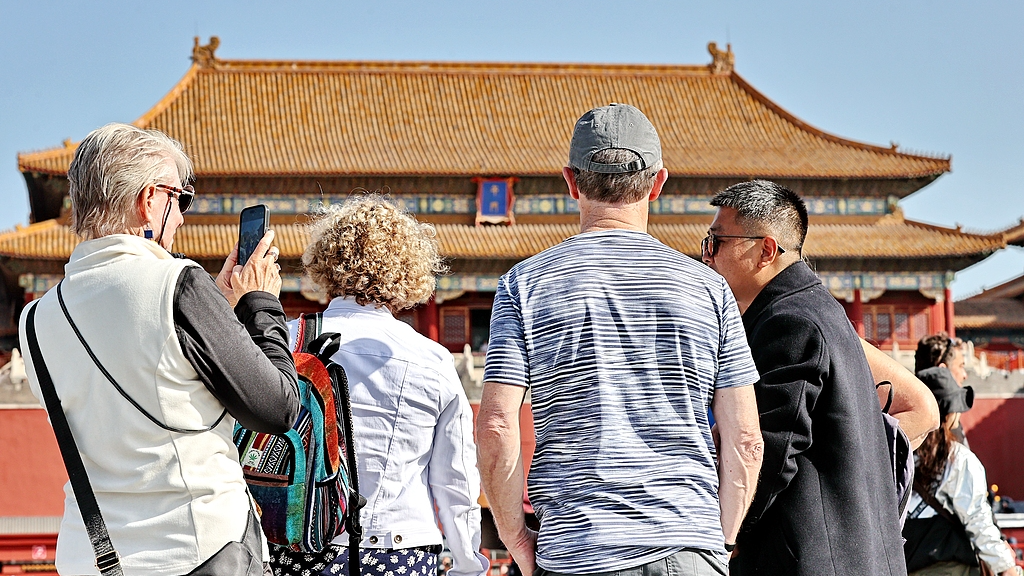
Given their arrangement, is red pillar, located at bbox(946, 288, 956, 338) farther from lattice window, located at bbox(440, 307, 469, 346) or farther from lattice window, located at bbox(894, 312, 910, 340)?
lattice window, located at bbox(440, 307, 469, 346)

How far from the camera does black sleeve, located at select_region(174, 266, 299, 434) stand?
6.74 ft

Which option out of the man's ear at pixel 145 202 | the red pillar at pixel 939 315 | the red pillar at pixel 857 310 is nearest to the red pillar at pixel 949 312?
the red pillar at pixel 939 315

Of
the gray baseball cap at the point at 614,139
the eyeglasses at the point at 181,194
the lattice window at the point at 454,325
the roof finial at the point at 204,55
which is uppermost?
the roof finial at the point at 204,55

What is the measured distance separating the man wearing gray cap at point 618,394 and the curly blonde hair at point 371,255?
1.83 ft

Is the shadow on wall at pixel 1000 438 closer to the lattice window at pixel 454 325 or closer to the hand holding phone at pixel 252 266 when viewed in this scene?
the lattice window at pixel 454 325

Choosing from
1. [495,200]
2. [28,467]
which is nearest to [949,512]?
[28,467]

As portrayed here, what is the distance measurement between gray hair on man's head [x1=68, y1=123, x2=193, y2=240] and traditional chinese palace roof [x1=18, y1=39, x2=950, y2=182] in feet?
54.8

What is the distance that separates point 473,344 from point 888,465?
645 inches

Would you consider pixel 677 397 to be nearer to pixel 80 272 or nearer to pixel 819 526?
pixel 819 526

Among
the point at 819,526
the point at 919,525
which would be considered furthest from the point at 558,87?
the point at 819,526

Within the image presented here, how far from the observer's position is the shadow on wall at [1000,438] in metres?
16.2

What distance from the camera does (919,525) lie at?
4.12 meters

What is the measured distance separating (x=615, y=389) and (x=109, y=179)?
107cm

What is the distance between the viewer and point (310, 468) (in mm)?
2475
